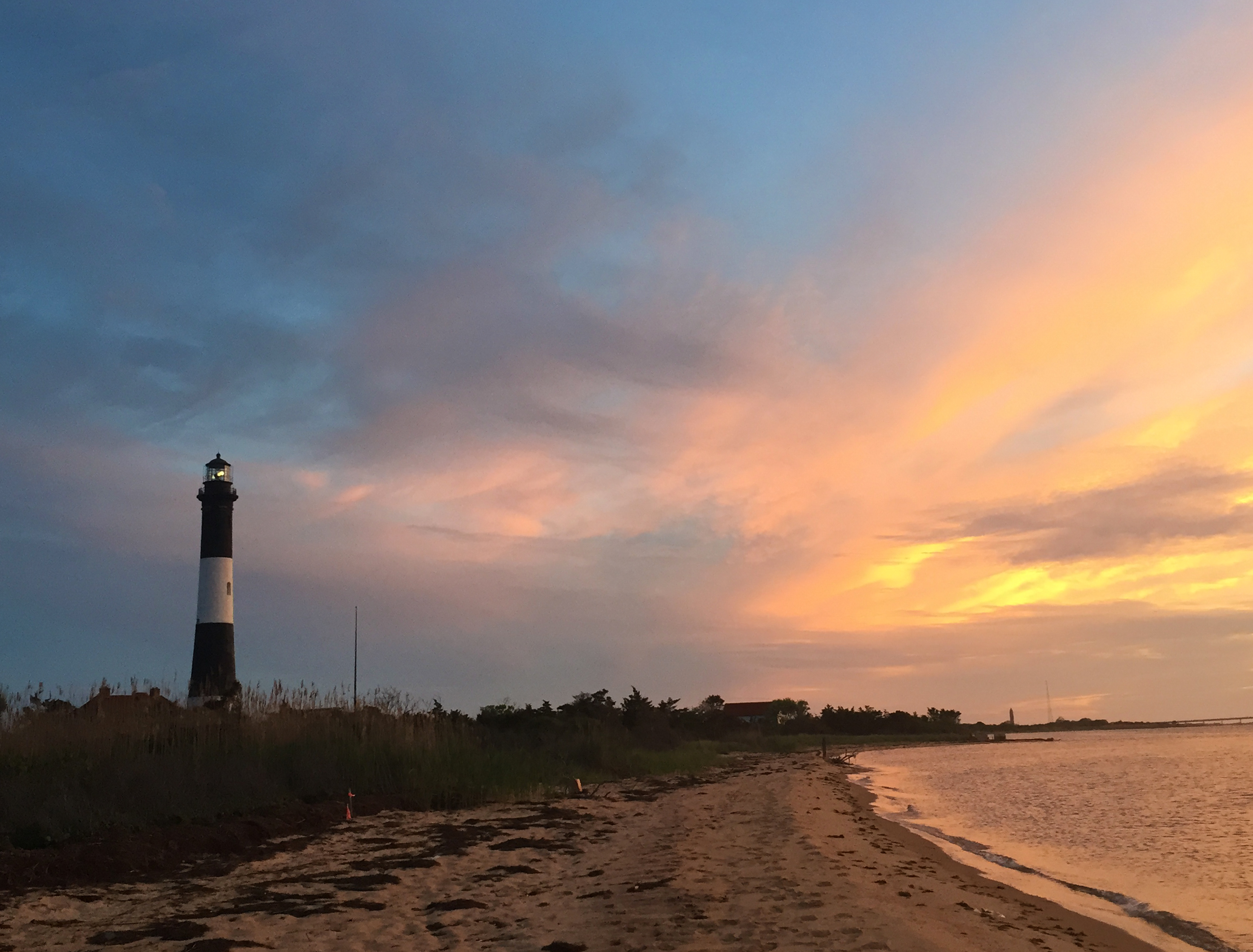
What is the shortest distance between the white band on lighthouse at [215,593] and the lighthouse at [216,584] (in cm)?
2

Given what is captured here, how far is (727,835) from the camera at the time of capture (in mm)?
15320

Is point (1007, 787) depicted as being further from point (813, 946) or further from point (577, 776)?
point (813, 946)

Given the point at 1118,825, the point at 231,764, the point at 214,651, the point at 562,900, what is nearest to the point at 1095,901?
the point at 562,900

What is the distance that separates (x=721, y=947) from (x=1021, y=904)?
5510 mm

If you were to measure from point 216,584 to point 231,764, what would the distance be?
26.6m

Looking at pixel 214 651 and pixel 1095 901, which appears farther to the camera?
pixel 214 651

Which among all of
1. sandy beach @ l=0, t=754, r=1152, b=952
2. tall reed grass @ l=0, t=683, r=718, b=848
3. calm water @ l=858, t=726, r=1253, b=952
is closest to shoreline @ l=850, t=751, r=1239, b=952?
calm water @ l=858, t=726, r=1253, b=952

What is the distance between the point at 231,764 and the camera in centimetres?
1544

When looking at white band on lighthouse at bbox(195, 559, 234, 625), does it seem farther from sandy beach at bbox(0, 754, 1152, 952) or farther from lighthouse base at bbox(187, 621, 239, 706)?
sandy beach at bbox(0, 754, 1152, 952)

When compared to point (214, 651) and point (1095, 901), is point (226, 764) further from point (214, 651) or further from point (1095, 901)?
point (214, 651)

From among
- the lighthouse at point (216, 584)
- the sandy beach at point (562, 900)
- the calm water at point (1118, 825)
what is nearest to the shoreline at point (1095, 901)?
the calm water at point (1118, 825)

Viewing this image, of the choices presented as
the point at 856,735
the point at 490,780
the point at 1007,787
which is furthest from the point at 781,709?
the point at 490,780

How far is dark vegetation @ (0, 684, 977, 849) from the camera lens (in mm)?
12555

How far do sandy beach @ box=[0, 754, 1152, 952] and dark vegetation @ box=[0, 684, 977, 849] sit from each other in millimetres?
1857
